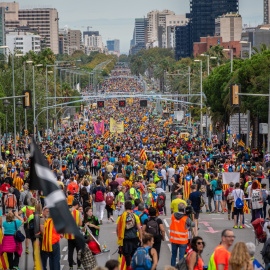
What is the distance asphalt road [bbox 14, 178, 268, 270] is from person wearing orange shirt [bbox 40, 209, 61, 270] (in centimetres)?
111

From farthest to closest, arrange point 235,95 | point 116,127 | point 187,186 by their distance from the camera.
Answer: point 116,127, point 235,95, point 187,186

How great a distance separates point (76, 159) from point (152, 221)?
2606 cm

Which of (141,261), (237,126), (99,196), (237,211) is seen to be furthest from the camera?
(237,126)

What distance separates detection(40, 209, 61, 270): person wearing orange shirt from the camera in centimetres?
1335

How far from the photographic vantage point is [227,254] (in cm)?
999

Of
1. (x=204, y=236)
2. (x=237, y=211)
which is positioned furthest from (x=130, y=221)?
(x=237, y=211)

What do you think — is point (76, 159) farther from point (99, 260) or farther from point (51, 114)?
point (51, 114)

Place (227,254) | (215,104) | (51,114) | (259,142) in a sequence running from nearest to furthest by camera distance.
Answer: (227,254) → (259,142) → (215,104) → (51,114)

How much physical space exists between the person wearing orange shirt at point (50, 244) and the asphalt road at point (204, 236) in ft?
3.64

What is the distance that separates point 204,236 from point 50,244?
21.7 ft

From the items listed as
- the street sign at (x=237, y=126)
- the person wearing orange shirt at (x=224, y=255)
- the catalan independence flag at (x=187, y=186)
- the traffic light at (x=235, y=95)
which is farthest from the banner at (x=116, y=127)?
the person wearing orange shirt at (x=224, y=255)

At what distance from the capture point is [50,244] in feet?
44.1

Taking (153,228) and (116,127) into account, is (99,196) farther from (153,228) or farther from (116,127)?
(116,127)

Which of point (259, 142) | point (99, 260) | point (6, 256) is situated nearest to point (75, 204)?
point (6, 256)
